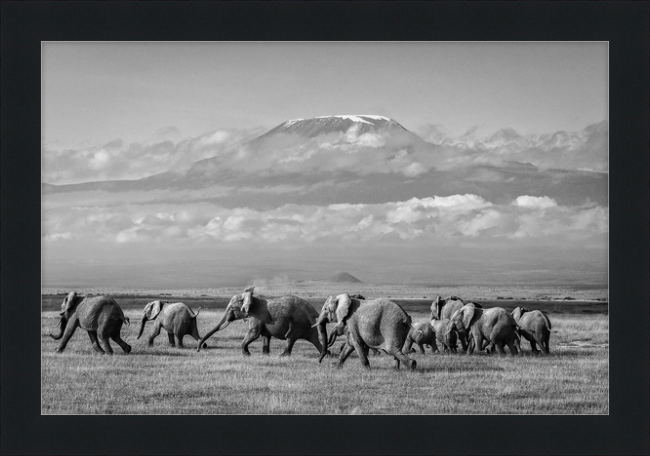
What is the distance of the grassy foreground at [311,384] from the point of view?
958 inches

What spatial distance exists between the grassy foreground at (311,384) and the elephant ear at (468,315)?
1.05m

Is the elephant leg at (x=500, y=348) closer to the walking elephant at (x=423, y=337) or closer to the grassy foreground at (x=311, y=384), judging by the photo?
the grassy foreground at (x=311, y=384)

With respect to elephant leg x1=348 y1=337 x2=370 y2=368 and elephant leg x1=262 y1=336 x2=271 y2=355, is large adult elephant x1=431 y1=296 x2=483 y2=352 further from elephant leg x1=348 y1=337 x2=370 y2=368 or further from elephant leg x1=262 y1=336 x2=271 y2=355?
elephant leg x1=262 y1=336 x2=271 y2=355

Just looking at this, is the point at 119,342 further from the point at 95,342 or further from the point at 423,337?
the point at 423,337

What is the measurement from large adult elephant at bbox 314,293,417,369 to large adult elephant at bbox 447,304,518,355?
3556 mm

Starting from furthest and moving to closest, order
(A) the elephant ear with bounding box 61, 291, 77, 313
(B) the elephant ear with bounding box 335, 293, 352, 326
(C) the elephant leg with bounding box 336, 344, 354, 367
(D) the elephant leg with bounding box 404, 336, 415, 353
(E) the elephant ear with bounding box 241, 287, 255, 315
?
(E) the elephant ear with bounding box 241, 287, 255, 315 → (A) the elephant ear with bounding box 61, 291, 77, 313 → (D) the elephant leg with bounding box 404, 336, 415, 353 → (C) the elephant leg with bounding box 336, 344, 354, 367 → (B) the elephant ear with bounding box 335, 293, 352, 326

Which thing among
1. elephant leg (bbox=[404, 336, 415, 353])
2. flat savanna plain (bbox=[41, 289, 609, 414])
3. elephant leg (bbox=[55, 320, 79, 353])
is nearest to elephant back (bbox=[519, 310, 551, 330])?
flat savanna plain (bbox=[41, 289, 609, 414])

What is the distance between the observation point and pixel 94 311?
28.0 m

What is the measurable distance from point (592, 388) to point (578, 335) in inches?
324

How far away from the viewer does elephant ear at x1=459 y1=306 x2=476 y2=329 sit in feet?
93.9

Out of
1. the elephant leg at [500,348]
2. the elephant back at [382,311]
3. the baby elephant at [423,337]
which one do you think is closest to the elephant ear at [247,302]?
the elephant back at [382,311]

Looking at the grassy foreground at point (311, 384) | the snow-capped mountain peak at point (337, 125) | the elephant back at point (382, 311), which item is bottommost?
the grassy foreground at point (311, 384)

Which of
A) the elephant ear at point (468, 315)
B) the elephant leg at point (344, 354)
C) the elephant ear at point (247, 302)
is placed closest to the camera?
the elephant leg at point (344, 354)

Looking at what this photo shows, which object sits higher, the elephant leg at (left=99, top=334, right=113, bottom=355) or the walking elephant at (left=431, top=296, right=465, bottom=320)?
the walking elephant at (left=431, top=296, right=465, bottom=320)
